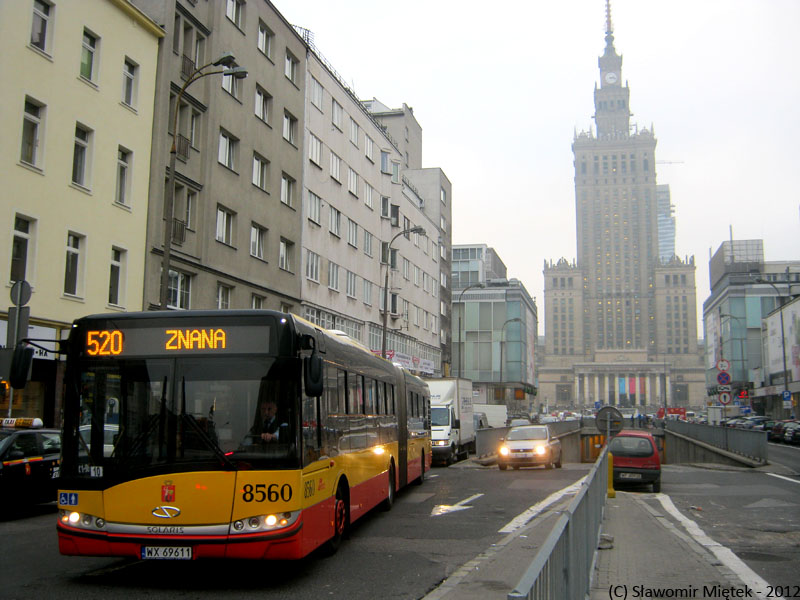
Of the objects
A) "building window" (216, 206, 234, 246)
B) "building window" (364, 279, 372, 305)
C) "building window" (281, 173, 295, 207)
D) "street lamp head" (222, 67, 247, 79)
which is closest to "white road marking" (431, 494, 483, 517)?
"street lamp head" (222, 67, 247, 79)

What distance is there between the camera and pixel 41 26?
2202cm

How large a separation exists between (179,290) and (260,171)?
8743 millimetres

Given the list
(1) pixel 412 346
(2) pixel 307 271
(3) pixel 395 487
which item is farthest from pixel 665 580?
(1) pixel 412 346

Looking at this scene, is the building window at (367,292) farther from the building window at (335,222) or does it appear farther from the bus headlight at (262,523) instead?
the bus headlight at (262,523)

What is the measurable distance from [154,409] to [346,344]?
162 inches

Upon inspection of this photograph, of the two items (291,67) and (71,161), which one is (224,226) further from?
(291,67)

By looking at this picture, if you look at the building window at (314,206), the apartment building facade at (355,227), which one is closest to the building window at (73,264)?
the apartment building facade at (355,227)

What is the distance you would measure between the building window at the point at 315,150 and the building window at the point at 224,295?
10348mm

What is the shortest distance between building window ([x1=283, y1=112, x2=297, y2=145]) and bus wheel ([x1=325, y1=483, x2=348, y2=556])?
89.6ft

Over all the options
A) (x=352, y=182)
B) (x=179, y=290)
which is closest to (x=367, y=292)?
(x=352, y=182)

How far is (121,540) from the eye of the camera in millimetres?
7828

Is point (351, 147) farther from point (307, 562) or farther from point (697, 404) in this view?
point (697, 404)

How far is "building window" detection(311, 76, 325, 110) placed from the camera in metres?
38.8

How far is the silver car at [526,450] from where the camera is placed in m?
25.8
